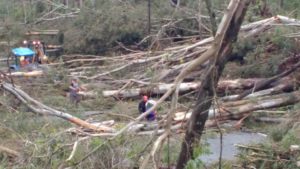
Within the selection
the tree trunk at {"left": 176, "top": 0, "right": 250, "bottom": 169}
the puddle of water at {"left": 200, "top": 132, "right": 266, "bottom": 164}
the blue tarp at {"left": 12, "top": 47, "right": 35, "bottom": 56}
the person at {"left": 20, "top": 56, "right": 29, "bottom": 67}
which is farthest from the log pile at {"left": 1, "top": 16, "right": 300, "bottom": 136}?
the tree trunk at {"left": 176, "top": 0, "right": 250, "bottom": 169}

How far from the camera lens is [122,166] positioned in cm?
784

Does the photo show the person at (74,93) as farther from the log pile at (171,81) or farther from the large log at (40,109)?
the large log at (40,109)

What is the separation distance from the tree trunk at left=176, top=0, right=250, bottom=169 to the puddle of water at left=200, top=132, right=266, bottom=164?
1.19 m

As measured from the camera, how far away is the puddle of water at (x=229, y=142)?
9.07 m

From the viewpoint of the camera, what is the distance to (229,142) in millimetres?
10414

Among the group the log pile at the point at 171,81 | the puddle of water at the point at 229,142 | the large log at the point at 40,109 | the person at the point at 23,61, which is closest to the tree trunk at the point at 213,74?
the puddle of water at the point at 229,142

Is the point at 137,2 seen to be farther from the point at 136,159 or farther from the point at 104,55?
the point at 136,159

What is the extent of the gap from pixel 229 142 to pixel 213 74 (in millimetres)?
3364

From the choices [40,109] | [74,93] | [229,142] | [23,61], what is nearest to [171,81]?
[74,93]

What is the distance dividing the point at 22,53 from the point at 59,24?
241 cm

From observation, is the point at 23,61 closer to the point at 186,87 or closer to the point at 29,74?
the point at 29,74

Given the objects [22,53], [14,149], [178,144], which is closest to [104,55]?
[22,53]

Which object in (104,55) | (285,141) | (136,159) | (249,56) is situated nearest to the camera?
(136,159)

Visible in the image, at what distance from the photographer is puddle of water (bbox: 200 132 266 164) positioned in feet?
29.8
